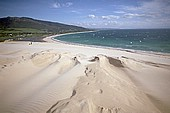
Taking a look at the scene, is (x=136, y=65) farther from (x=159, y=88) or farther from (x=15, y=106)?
(x=15, y=106)

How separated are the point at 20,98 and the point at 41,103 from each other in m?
1.81

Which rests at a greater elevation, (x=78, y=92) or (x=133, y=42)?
(x=133, y=42)

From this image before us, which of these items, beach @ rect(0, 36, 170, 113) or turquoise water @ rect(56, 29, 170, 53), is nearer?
beach @ rect(0, 36, 170, 113)

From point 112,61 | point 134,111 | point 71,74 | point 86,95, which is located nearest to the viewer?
point 134,111

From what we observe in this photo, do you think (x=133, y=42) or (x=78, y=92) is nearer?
(x=78, y=92)

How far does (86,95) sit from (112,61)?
37.1ft

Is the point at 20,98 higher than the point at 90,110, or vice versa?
the point at 90,110

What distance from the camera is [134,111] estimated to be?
289 inches

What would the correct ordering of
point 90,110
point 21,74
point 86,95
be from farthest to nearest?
point 21,74
point 86,95
point 90,110

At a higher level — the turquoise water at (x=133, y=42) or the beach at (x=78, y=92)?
the turquoise water at (x=133, y=42)

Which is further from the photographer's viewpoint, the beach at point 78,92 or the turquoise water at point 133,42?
the turquoise water at point 133,42

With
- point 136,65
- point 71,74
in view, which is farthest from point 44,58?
point 136,65

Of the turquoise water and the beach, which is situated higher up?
the turquoise water

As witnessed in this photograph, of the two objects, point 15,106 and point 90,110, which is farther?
point 15,106
